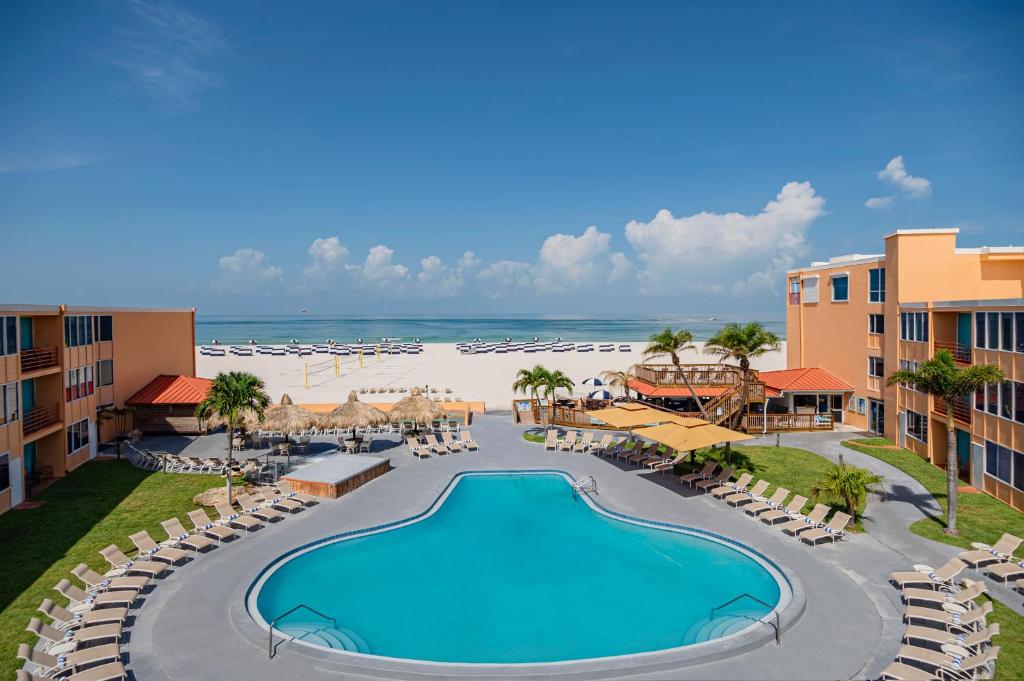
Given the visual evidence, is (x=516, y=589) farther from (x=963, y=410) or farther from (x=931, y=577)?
(x=963, y=410)

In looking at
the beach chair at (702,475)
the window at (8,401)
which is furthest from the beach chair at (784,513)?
the window at (8,401)

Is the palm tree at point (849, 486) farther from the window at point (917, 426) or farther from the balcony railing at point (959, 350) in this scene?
the window at point (917, 426)

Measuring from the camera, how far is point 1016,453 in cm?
1664

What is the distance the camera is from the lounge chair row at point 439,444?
2415 centimetres

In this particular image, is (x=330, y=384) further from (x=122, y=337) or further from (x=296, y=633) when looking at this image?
(x=296, y=633)

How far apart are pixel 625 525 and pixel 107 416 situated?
22.0m

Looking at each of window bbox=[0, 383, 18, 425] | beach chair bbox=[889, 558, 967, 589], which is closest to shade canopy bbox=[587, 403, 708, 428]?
beach chair bbox=[889, 558, 967, 589]

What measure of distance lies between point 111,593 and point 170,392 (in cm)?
1827

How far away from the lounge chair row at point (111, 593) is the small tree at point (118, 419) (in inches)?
412

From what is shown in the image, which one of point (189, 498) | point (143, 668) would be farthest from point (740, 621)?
point (189, 498)

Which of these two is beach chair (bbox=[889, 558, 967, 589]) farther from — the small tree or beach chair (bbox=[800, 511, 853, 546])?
the small tree

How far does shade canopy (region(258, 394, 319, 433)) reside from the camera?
22.1 m

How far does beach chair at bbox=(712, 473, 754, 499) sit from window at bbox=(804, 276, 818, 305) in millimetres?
17675

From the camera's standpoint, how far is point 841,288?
29859 mm
